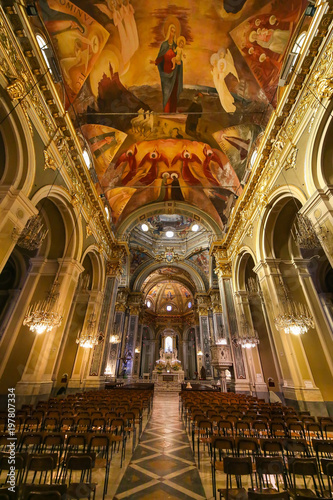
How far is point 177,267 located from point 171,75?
18272 mm

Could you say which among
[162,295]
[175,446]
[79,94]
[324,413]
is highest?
[162,295]

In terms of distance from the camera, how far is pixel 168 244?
24.4m

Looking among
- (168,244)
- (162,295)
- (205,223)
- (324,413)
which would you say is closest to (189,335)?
(162,295)

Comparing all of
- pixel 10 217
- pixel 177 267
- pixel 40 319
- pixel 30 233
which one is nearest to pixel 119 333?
pixel 177 267

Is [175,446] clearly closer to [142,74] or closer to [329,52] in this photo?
[329,52]

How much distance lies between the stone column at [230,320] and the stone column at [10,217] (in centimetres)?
1108

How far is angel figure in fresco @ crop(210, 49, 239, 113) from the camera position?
801 centimetres

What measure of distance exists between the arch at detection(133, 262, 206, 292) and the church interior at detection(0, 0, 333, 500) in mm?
9860

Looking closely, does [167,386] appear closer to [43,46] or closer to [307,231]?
[307,231]

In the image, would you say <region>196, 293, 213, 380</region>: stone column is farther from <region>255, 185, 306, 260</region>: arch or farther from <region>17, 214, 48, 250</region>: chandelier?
<region>17, 214, 48, 250</region>: chandelier

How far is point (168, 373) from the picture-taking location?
22172mm

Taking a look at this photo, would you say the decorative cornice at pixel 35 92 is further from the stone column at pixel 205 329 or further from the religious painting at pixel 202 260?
the stone column at pixel 205 329

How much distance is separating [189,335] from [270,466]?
3163cm

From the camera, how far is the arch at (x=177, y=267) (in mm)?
23703
